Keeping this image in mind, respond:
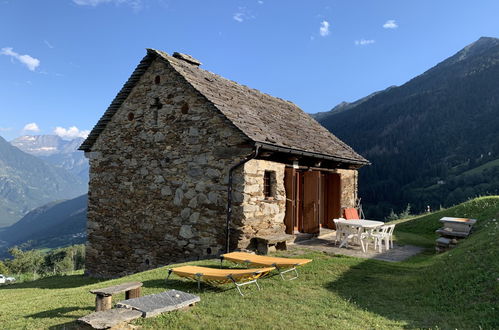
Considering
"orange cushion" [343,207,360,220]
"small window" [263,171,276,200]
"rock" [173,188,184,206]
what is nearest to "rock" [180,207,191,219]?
"rock" [173,188,184,206]

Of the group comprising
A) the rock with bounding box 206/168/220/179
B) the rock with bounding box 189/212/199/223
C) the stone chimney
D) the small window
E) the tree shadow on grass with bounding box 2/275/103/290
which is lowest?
the tree shadow on grass with bounding box 2/275/103/290

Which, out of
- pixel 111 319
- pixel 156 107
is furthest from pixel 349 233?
pixel 111 319

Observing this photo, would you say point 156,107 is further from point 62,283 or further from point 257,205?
point 62,283

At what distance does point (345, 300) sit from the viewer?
6.01m

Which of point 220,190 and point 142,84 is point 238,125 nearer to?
point 220,190

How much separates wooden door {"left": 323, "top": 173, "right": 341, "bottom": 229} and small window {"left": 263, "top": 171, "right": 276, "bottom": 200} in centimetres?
424

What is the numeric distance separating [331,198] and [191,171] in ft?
20.6

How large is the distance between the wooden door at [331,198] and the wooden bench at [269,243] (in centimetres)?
457

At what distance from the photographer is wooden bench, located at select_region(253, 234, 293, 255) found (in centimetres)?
930

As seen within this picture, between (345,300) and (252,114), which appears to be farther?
(252,114)

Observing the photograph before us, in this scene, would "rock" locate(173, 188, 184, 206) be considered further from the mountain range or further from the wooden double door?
the mountain range

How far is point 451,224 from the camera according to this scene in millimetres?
10938

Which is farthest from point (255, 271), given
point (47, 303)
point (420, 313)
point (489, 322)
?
point (47, 303)

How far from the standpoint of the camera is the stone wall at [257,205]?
931 cm
